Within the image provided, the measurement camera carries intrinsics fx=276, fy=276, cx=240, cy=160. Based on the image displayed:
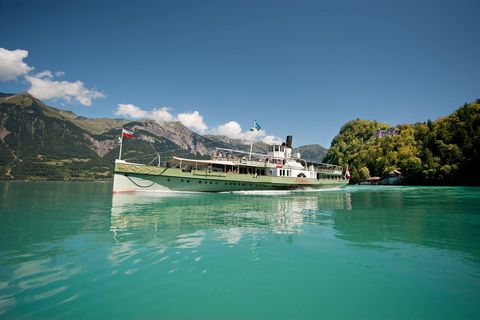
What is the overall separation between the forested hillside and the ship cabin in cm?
4340

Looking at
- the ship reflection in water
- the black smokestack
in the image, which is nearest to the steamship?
the black smokestack

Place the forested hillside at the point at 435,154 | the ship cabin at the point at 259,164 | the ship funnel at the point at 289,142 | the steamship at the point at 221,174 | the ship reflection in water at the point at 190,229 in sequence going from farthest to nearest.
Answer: the forested hillside at the point at 435,154
the ship funnel at the point at 289,142
the ship cabin at the point at 259,164
the steamship at the point at 221,174
the ship reflection in water at the point at 190,229

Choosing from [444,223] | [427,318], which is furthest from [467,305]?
[444,223]

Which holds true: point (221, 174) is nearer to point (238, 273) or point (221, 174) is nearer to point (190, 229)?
point (190, 229)

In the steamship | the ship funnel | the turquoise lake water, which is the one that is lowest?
the turquoise lake water

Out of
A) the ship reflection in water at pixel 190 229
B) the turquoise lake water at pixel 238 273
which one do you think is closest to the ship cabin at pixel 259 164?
the ship reflection in water at pixel 190 229

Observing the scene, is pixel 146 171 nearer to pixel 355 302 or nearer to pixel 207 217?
pixel 207 217

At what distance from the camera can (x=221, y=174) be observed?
34.5 meters

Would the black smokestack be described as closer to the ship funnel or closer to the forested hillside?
the ship funnel

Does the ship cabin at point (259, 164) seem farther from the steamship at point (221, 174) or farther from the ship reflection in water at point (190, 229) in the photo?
the ship reflection in water at point (190, 229)

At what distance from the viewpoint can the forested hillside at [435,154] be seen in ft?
231

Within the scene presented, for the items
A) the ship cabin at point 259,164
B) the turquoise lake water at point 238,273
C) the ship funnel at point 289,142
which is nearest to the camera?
the turquoise lake water at point 238,273

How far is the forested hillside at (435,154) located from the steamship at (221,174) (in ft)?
154

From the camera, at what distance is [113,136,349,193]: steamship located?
3044 cm
